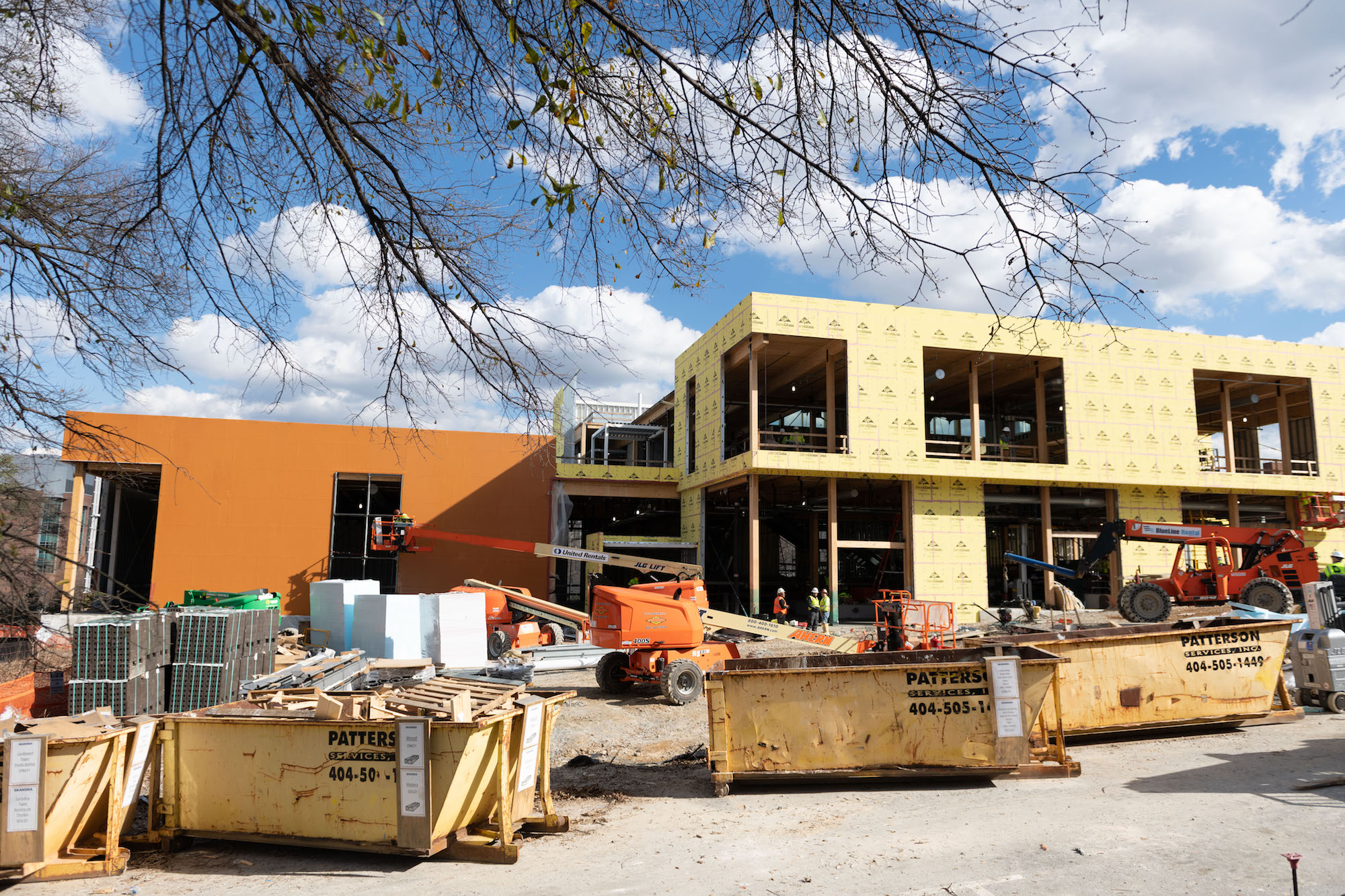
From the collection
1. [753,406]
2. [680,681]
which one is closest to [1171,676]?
[680,681]

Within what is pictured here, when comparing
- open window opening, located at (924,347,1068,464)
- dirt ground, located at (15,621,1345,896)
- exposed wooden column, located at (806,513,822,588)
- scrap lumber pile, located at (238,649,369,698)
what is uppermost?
open window opening, located at (924,347,1068,464)

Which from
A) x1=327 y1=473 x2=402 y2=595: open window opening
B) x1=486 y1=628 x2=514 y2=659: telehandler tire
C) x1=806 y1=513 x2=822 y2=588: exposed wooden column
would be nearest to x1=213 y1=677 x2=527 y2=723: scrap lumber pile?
x1=486 y1=628 x2=514 y2=659: telehandler tire

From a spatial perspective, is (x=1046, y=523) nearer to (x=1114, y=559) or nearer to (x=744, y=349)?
(x=1114, y=559)

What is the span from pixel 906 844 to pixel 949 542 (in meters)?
22.4

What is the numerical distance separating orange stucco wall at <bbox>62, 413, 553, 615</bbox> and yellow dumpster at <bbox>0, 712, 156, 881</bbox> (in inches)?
923

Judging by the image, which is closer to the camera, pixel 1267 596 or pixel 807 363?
pixel 1267 596

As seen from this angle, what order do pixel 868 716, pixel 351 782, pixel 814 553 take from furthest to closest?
pixel 814 553
pixel 868 716
pixel 351 782

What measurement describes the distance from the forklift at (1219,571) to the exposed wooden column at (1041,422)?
6731mm

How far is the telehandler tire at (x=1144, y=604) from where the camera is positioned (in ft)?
69.1

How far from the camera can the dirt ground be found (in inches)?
236

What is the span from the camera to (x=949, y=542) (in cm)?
2800

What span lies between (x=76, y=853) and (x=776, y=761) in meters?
6.19

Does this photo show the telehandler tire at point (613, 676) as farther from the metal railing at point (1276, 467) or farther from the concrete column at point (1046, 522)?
the metal railing at point (1276, 467)

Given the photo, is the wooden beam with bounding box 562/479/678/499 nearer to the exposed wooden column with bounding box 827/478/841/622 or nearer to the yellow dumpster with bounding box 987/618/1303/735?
the exposed wooden column with bounding box 827/478/841/622
